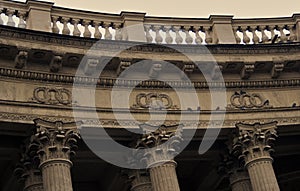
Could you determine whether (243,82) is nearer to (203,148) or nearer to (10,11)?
(203,148)

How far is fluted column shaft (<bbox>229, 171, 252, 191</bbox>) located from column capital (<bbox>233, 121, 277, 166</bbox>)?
1.27 m

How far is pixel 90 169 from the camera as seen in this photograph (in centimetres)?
3139

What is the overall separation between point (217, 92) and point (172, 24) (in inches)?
150

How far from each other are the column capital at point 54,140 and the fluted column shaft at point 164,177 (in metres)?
3.24

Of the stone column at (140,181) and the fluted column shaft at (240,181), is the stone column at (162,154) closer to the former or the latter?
the stone column at (140,181)

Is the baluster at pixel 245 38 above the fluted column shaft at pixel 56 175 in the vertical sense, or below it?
above

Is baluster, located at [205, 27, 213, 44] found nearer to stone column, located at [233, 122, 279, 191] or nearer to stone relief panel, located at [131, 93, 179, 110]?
stone relief panel, located at [131, 93, 179, 110]

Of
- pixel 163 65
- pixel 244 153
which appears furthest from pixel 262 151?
pixel 163 65

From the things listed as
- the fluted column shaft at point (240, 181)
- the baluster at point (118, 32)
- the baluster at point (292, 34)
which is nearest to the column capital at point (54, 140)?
the baluster at point (118, 32)

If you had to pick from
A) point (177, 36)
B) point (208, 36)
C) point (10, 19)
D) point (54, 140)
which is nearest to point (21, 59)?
point (10, 19)

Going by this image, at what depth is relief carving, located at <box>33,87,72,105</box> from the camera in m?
26.9

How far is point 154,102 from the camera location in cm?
2867

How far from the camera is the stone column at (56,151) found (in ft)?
82.6

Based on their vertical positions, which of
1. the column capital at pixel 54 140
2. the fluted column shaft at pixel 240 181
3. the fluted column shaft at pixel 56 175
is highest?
the column capital at pixel 54 140
